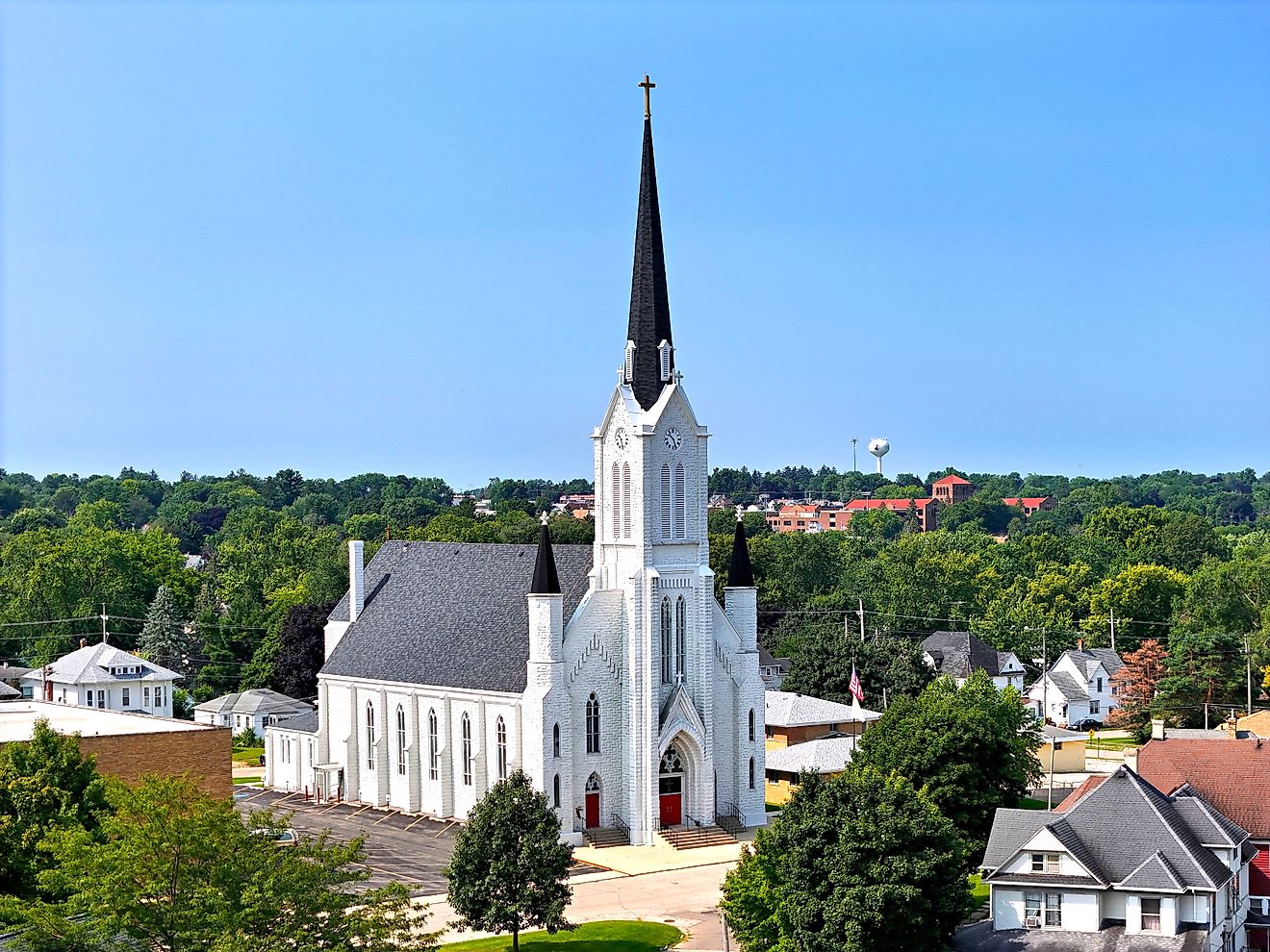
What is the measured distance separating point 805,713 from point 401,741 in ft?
78.8

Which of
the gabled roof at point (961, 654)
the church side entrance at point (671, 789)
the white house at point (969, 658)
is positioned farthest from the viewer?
the white house at point (969, 658)

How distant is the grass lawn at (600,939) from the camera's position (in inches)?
2069

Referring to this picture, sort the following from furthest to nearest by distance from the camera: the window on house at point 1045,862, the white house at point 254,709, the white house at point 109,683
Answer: the white house at point 109,683
the white house at point 254,709
the window on house at point 1045,862

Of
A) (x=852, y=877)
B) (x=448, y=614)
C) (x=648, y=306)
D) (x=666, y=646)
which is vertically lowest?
(x=852, y=877)

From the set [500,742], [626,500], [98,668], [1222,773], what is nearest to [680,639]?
[626,500]

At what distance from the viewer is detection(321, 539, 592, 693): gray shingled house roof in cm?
6994

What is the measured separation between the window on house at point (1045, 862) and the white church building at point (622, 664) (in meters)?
19.8

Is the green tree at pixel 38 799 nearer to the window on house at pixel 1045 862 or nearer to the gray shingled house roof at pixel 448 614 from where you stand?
the gray shingled house roof at pixel 448 614

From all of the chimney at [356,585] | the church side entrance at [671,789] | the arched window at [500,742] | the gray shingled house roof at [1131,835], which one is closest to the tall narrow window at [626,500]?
the church side entrance at [671,789]

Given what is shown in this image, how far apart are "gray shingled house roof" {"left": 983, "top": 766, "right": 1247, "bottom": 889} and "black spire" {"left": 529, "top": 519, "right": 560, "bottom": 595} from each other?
20.1m

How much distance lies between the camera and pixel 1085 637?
120m

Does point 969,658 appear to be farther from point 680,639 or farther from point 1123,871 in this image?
point 1123,871

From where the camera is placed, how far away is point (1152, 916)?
48.9 m

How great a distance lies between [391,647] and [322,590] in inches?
1768
